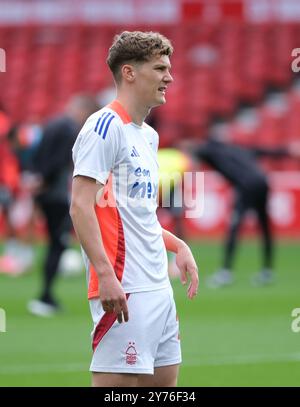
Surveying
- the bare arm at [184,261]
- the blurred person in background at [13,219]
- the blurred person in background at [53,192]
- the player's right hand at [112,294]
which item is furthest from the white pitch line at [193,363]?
the blurred person in background at [13,219]

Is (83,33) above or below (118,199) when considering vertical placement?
above

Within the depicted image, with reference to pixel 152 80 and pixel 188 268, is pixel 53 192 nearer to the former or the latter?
pixel 188 268

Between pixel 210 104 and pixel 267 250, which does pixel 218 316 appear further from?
pixel 210 104

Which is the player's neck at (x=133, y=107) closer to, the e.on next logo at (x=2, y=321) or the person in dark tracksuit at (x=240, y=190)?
the e.on next logo at (x=2, y=321)

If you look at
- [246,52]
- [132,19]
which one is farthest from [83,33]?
[246,52]

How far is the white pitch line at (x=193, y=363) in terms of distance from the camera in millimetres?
7781

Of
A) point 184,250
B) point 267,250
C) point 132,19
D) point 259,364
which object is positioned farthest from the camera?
point 132,19

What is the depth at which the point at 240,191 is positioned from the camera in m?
13.6

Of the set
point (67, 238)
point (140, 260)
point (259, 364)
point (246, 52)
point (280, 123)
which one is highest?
point (246, 52)

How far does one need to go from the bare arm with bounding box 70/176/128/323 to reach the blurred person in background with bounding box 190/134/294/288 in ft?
28.2

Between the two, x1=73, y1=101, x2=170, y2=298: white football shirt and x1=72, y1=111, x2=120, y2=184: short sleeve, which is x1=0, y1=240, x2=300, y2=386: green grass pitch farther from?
x1=72, y1=111, x2=120, y2=184: short sleeve

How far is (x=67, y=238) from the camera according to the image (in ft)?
34.7

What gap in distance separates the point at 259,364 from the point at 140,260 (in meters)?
3.52

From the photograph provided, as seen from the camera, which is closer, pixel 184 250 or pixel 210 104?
pixel 184 250
